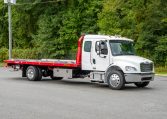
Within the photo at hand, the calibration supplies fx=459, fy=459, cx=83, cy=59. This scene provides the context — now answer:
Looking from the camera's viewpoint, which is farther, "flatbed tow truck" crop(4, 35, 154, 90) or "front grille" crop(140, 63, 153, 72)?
"front grille" crop(140, 63, 153, 72)

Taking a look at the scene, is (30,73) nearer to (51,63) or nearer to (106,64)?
(51,63)

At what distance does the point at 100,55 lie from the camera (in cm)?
2092

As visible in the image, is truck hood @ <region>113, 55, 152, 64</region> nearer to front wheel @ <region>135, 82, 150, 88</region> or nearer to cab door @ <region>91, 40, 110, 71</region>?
cab door @ <region>91, 40, 110, 71</region>

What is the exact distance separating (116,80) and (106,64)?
3.82ft

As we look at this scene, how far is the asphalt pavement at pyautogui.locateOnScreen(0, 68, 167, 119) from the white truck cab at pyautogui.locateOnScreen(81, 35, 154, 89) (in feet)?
1.63

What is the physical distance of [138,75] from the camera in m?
19.7

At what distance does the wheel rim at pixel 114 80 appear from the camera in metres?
19.8

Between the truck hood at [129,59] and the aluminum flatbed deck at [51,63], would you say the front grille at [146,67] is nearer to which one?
the truck hood at [129,59]

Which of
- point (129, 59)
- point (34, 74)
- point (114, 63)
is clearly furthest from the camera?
point (34, 74)

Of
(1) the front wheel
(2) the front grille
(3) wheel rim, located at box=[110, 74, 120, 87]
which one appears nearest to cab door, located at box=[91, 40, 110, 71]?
(3) wheel rim, located at box=[110, 74, 120, 87]

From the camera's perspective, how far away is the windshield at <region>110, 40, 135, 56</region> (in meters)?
20.8

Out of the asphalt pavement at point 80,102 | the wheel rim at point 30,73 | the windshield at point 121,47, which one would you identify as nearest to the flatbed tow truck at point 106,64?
the windshield at point 121,47

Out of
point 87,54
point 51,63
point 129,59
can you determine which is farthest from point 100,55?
point 51,63

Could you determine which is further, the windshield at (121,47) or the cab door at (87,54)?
the cab door at (87,54)
